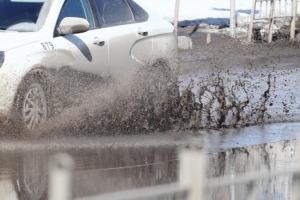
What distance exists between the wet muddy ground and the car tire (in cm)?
14

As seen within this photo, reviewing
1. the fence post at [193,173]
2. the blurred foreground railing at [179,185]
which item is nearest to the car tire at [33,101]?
the blurred foreground railing at [179,185]

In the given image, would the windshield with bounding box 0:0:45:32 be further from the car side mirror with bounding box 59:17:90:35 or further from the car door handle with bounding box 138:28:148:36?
the car door handle with bounding box 138:28:148:36

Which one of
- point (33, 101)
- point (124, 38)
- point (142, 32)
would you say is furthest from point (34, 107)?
point (142, 32)

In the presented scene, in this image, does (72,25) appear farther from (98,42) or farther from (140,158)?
(140,158)

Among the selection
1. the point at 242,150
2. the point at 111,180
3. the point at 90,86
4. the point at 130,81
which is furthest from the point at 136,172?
the point at 130,81

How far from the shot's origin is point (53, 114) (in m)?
8.23

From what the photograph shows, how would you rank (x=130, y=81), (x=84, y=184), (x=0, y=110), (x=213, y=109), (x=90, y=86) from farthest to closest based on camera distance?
(x=213, y=109), (x=130, y=81), (x=90, y=86), (x=0, y=110), (x=84, y=184)

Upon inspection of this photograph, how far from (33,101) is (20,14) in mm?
1201

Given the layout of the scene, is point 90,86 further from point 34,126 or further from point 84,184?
point 84,184

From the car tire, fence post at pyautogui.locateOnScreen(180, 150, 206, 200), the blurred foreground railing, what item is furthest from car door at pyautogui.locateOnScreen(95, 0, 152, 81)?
fence post at pyautogui.locateOnScreen(180, 150, 206, 200)

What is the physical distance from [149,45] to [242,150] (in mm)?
2752

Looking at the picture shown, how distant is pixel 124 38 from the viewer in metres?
9.57

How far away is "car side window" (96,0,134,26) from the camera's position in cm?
945

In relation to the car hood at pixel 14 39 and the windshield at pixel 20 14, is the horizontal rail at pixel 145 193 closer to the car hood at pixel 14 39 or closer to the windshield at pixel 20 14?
the car hood at pixel 14 39
